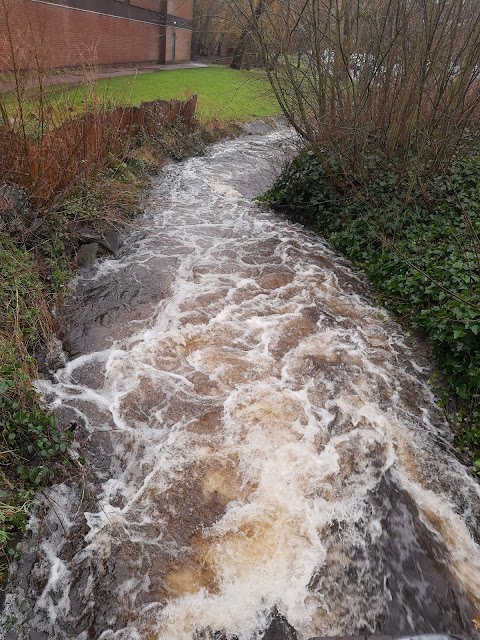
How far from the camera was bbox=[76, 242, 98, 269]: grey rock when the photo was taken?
7.32 meters

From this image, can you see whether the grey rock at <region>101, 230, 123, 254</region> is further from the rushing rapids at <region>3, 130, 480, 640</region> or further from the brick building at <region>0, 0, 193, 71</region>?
the brick building at <region>0, 0, 193, 71</region>

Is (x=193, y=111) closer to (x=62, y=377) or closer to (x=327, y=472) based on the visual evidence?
(x=62, y=377)

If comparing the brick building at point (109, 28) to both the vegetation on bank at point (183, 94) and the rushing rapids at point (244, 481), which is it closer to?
the vegetation on bank at point (183, 94)

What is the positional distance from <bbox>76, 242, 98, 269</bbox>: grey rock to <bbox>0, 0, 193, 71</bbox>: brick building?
487 cm

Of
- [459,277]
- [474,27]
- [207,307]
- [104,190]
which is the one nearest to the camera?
[459,277]

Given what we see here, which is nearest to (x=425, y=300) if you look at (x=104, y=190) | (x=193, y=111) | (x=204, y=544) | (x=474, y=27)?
(x=474, y=27)

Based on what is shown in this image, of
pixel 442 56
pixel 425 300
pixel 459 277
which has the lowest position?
pixel 425 300

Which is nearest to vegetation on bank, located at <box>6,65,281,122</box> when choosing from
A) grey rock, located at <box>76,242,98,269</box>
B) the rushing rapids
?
grey rock, located at <box>76,242,98,269</box>

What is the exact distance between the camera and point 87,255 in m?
7.43

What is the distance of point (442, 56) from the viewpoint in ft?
22.8

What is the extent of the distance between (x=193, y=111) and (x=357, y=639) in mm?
14811

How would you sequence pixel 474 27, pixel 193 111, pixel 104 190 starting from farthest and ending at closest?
pixel 193 111 → pixel 104 190 → pixel 474 27

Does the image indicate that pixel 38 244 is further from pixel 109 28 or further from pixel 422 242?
pixel 109 28

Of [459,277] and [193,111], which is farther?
[193,111]
